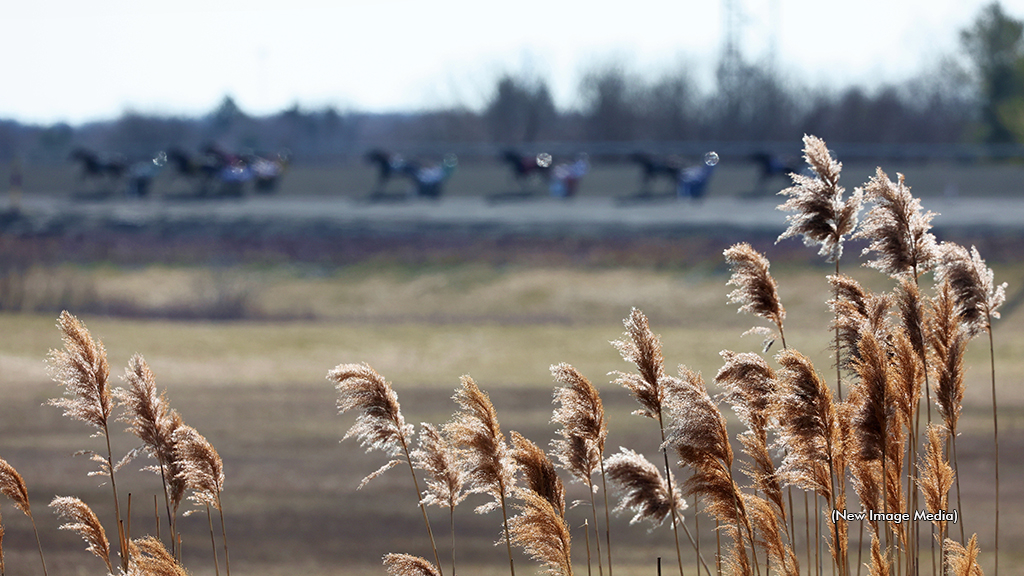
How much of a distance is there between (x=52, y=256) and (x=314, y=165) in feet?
49.2

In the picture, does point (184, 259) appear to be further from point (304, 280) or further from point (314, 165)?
point (314, 165)

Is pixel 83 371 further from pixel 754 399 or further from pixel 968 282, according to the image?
pixel 968 282

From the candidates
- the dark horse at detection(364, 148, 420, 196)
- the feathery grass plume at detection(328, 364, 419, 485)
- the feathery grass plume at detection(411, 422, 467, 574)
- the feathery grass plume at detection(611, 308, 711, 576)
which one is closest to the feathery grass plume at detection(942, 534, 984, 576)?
the feathery grass plume at detection(611, 308, 711, 576)

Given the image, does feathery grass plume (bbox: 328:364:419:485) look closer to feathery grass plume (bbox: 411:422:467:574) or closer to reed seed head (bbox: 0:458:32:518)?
feathery grass plume (bbox: 411:422:467:574)

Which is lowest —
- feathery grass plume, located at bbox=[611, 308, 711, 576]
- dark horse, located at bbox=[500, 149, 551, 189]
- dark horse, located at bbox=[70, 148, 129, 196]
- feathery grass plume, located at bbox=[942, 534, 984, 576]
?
feathery grass plume, located at bbox=[942, 534, 984, 576]

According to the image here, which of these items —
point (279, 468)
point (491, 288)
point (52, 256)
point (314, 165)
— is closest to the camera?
point (279, 468)

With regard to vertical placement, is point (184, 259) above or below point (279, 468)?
above

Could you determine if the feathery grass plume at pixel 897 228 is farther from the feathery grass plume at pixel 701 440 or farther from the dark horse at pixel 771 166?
the dark horse at pixel 771 166

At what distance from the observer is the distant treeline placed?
47.9 metres

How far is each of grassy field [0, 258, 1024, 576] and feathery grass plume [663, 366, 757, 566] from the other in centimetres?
434

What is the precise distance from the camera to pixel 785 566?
143 inches

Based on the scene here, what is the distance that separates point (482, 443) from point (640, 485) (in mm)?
542

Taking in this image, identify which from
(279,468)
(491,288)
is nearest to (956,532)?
(279,468)

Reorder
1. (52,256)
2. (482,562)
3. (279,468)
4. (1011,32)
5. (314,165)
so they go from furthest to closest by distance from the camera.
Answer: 1. (1011,32)
2. (314,165)
3. (52,256)
4. (279,468)
5. (482,562)
